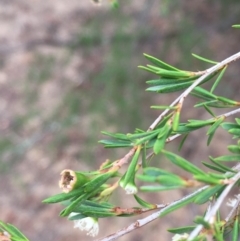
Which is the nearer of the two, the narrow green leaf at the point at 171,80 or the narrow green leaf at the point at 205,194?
the narrow green leaf at the point at 205,194

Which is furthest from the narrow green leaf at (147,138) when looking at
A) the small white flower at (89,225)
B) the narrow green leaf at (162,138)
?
the small white flower at (89,225)

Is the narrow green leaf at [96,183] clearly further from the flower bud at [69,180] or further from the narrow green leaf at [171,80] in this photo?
the narrow green leaf at [171,80]

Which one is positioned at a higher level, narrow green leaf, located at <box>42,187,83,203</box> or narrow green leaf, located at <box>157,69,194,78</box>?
narrow green leaf, located at <box>157,69,194,78</box>

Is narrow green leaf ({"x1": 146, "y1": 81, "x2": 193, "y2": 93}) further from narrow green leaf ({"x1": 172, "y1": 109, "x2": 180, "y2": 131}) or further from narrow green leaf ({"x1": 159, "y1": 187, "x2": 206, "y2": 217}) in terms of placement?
narrow green leaf ({"x1": 159, "y1": 187, "x2": 206, "y2": 217})

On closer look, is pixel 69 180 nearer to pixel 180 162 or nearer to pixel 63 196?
pixel 63 196

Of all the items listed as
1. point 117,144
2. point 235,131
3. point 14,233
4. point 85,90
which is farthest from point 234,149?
point 85,90

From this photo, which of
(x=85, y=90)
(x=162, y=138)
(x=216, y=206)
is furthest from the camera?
(x=85, y=90)

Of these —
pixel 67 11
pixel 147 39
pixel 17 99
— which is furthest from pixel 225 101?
pixel 67 11

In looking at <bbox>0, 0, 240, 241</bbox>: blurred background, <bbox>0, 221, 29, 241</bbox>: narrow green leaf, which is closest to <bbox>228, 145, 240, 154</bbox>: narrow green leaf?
<bbox>0, 221, 29, 241</bbox>: narrow green leaf

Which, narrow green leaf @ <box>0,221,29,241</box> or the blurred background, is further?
the blurred background
